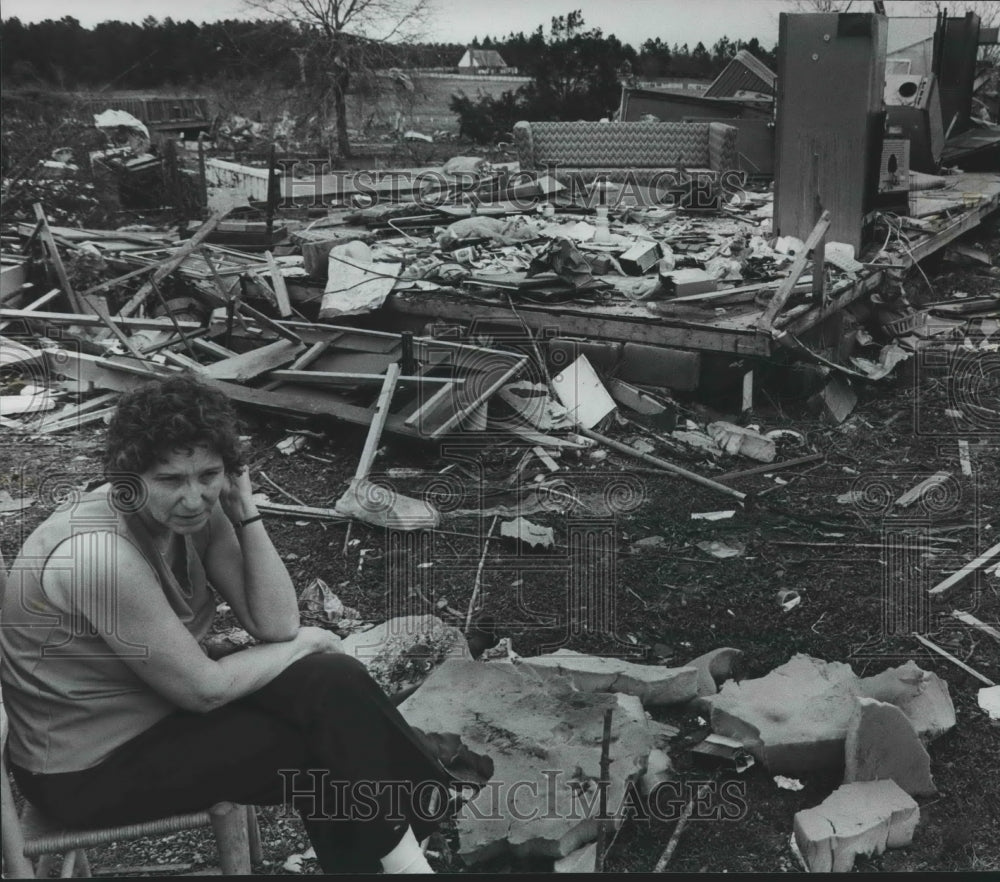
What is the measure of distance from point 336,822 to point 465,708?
48.6 inches

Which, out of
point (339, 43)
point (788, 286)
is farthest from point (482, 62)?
point (788, 286)

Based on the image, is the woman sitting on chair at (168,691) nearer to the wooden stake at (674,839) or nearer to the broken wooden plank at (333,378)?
the wooden stake at (674,839)

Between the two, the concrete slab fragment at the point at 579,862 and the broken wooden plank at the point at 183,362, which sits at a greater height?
the broken wooden plank at the point at 183,362

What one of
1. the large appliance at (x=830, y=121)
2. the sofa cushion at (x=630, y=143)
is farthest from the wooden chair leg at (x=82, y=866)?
the sofa cushion at (x=630, y=143)

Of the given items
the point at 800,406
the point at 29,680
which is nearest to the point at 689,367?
the point at 800,406

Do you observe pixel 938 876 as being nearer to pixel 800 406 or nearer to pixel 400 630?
pixel 400 630

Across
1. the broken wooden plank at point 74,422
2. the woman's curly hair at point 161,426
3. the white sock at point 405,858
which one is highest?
the woman's curly hair at point 161,426

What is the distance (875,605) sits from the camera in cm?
506

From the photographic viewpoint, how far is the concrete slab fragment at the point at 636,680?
13.3 ft

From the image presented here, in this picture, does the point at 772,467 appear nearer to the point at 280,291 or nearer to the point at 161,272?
the point at 280,291

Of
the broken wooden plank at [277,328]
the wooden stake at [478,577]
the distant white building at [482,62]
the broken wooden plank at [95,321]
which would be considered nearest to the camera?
the wooden stake at [478,577]

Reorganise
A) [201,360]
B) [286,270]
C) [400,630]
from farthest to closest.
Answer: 1. [286,270]
2. [201,360]
3. [400,630]

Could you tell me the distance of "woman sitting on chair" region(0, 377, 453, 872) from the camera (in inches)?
94.1

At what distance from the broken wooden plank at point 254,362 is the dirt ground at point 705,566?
15.0 inches
